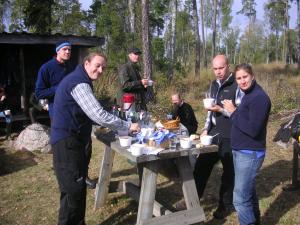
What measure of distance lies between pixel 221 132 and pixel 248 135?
80cm

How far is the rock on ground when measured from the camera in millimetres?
7520

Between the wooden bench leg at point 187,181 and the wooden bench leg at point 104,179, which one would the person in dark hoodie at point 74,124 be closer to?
the wooden bench leg at point 187,181

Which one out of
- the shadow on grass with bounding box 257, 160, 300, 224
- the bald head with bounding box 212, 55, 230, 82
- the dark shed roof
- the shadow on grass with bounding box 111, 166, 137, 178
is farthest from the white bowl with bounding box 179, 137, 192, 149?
the dark shed roof

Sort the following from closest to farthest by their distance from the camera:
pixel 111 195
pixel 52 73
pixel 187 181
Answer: pixel 187 181, pixel 52 73, pixel 111 195

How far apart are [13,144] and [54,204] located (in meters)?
3.43

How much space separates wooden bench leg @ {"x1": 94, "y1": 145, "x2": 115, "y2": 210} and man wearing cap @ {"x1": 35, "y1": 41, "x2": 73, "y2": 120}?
0.97 metres

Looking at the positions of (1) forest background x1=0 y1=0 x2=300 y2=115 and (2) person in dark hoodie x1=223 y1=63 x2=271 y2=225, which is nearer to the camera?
(2) person in dark hoodie x1=223 y1=63 x2=271 y2=225

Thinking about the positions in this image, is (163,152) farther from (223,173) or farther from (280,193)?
(280,193)

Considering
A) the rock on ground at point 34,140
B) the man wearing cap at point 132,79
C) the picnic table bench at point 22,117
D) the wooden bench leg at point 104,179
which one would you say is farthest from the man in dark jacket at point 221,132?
the picnic table bench at point 22,117

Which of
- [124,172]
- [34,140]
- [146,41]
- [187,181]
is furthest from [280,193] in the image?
[146,41]

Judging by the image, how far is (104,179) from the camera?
4.72 meters

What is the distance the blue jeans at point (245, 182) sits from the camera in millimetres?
3391

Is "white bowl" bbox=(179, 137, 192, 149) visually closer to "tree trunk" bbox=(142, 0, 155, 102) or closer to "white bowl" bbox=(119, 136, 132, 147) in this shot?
"white bowl" bbox=(119, 136, 132, 147)

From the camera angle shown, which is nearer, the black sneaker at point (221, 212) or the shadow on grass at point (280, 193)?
the black sneaker at point (221, 212)
